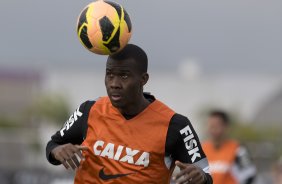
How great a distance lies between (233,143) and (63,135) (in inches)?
247

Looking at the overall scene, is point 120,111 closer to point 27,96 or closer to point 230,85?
point 230,85

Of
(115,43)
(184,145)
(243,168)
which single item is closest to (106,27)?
(115,43)

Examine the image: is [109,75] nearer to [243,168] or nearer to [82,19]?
[82,19]

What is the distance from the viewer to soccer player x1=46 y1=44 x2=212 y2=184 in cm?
816

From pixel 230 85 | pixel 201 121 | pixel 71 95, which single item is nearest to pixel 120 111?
pixel 201 121

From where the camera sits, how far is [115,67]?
8.12 meters

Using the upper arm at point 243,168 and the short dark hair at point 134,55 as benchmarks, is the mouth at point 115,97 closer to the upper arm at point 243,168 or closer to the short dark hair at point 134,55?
the short dark hair at point 134,55

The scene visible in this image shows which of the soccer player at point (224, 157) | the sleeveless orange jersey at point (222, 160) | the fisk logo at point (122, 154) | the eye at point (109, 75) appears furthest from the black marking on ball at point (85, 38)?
the sleeveless orange jersey at point (222, 160)

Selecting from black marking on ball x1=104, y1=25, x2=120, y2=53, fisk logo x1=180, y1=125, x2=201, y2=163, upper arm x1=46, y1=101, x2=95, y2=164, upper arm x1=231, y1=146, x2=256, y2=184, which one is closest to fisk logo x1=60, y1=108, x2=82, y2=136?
upper arm x1=46, y1=101, x2=95, y2=164

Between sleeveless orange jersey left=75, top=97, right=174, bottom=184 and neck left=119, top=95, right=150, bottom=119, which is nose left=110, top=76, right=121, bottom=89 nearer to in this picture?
neck left=119, top=95, right=150, bottom=119

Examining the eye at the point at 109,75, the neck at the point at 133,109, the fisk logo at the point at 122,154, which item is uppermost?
the eye at the point at 109,75

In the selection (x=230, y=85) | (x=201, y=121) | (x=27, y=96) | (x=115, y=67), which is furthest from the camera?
(x=27, y=96)

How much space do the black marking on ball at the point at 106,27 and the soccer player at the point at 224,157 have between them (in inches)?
239

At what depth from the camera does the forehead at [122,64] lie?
8.12 meters
